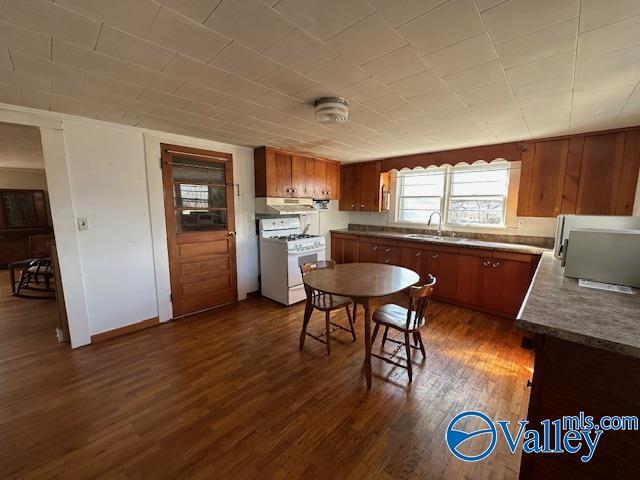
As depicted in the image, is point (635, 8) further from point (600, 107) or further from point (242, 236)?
point (242, 236)

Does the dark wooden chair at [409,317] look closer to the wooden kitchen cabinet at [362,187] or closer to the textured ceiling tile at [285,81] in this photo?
the textured ceiling tile at [285,81]

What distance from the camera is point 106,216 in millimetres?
2701

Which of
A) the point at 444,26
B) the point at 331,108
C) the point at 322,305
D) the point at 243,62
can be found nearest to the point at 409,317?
the point at 322,305

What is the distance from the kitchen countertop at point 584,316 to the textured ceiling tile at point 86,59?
2486 mm

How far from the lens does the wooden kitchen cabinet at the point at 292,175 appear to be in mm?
3697

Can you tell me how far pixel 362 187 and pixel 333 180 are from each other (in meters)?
0.57

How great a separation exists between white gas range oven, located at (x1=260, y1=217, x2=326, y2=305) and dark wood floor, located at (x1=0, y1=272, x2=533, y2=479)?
80 cm

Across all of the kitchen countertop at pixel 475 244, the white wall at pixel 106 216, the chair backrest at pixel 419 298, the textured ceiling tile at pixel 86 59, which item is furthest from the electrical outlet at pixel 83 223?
the kitchen countertop at pixel 475 244

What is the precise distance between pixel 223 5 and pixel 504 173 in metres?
3.98

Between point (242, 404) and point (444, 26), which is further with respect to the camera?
point (242, 404)

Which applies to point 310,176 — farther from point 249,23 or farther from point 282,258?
point 249,23

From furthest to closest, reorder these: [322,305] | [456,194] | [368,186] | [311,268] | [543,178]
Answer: [368,186], [456,194], [543,178], [311,268], [322,305]

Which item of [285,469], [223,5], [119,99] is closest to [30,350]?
[119,99]

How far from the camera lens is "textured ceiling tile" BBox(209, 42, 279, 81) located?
4.58 feet
